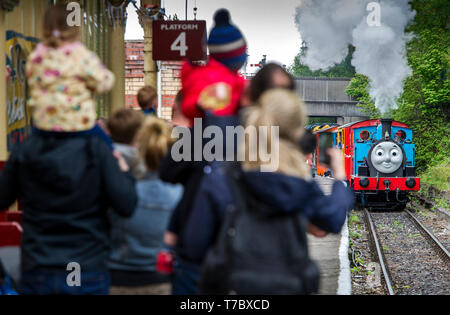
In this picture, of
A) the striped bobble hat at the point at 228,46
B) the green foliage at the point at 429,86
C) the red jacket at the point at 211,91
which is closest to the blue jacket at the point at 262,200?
the red jacket at the point at 211,91

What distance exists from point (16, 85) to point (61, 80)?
2083mm

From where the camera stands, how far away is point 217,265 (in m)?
2.20

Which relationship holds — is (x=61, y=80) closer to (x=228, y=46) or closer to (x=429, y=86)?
(x=228, y=46)

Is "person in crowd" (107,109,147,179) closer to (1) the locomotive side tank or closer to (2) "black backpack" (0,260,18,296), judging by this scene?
(2) "black backpack" (0,260,18,296)

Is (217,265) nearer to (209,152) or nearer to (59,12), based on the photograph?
(209,152)

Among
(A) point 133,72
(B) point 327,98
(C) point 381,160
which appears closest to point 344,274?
(A) point 133,72

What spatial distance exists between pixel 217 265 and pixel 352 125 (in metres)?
13.8

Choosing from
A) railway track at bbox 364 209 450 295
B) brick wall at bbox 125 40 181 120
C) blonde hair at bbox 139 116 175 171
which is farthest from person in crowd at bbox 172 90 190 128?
brick wall at bbox 125 40 181 120

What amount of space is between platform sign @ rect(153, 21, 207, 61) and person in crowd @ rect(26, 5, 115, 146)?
5.23 metres

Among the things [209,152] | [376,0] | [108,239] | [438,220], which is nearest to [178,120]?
[209,152]

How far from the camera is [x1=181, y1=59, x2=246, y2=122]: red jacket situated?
2.60 metres

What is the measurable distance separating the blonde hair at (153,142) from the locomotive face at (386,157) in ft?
42.0

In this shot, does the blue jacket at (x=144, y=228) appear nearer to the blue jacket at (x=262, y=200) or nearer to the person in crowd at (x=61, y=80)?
the blue jacket at (x=262, y=200)

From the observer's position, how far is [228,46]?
281cm
